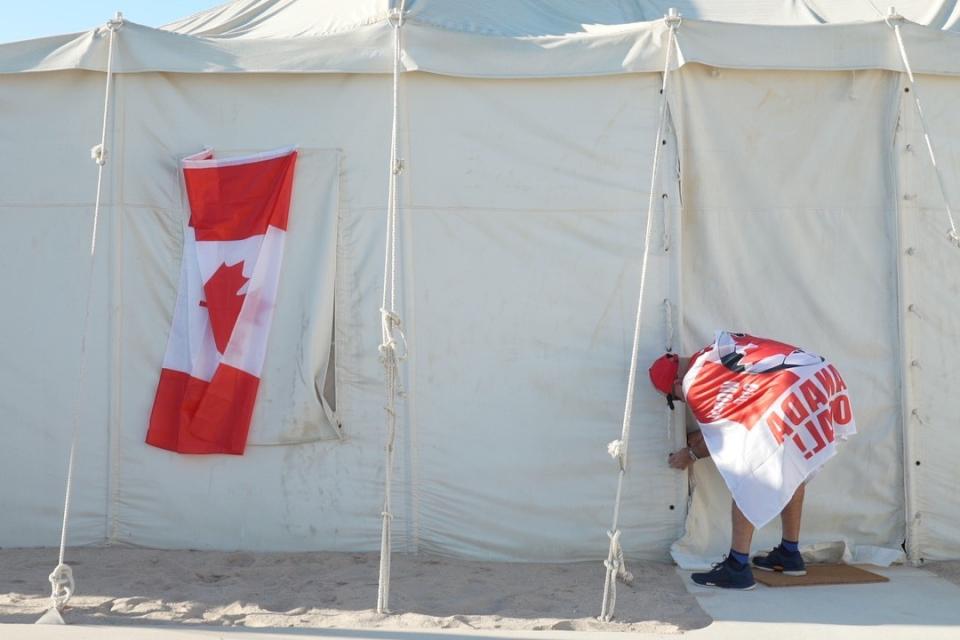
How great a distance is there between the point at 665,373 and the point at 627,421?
565 mm

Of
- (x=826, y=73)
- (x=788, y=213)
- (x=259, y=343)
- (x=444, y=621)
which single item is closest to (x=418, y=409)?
(x=259, y=343)

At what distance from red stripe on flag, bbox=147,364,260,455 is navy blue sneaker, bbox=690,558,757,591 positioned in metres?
2.00

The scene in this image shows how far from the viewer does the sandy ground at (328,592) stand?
372 centimetres

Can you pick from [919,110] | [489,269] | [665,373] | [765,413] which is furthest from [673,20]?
[765,413]

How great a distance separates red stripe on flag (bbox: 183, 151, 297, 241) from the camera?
15.2 feet

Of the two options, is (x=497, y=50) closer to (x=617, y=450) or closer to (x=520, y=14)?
(x=520, y=14)

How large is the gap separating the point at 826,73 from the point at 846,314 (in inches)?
42.1

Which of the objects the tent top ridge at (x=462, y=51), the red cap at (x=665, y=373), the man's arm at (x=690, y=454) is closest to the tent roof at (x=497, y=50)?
the tent top ridge at (x=462, y=51)

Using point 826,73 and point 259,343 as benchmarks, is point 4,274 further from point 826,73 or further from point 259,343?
point 826,73

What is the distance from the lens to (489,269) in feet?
15.4

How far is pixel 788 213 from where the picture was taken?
4.75 metres

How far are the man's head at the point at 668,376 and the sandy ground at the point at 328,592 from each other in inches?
29.8

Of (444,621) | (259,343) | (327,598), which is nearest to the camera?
(444,621)

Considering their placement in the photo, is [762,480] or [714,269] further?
[714,269]
